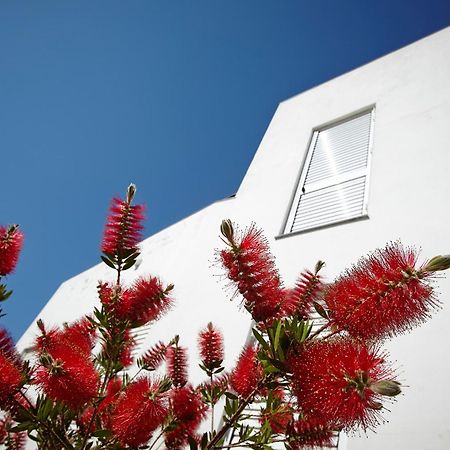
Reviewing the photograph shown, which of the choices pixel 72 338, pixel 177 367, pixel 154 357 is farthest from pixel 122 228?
pixel 154 357

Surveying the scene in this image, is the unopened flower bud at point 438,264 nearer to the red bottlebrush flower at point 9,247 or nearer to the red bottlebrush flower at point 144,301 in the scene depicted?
the red bottlebrush flower at point 144,301

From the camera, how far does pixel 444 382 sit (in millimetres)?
2070

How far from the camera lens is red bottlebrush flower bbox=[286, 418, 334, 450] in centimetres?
114

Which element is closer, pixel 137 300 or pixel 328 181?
pixel 137 300

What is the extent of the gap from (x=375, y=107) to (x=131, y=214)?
4.96 m

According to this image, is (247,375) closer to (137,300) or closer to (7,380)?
(137,300)

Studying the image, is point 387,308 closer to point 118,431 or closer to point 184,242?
point 118,431

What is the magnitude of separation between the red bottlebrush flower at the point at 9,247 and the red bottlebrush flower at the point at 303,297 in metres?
1.16

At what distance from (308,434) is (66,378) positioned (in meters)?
0.80

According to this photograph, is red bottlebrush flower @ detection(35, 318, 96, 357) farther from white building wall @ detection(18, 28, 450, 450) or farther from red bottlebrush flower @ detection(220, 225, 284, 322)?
white building wall @ detection(18, 28, 450, 450)

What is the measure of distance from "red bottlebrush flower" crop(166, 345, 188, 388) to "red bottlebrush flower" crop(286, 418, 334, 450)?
0.57 m

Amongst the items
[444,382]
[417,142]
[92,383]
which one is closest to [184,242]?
[417,142]

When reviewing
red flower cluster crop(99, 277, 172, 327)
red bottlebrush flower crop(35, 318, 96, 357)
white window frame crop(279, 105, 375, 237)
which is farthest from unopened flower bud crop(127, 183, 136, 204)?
white window frame crop(279, 105, 375, 237)

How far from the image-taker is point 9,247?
1478 mm
